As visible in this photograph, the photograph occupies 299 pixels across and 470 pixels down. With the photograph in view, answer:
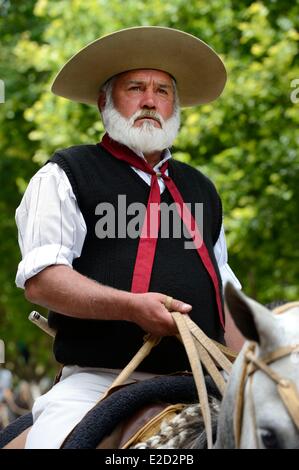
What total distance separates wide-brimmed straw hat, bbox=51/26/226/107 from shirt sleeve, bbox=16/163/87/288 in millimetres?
614

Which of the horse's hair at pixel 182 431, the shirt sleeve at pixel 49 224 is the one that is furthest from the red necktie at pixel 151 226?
the horse's hair at pixel 182 431

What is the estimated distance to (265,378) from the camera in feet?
8.07

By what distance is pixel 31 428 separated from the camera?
137 inches

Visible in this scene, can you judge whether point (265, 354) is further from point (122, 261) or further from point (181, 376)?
point (122, 261)

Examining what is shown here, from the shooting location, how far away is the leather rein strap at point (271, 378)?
237cm

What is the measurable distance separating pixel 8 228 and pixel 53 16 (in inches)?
222

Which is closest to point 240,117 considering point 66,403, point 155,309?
point 66,403

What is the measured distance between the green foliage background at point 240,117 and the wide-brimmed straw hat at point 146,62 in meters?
5.82

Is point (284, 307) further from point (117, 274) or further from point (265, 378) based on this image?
point (117, 274)

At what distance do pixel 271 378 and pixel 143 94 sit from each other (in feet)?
6.07

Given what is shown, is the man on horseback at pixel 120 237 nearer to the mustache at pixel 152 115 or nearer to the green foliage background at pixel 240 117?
the mustache at pixel 152 115

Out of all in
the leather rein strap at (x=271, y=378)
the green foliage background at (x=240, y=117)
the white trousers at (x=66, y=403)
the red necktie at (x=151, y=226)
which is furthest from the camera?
the green foliage background at (x=240, y=117)

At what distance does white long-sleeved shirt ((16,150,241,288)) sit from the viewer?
3482 mm

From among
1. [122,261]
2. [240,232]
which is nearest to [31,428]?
[122,261]
